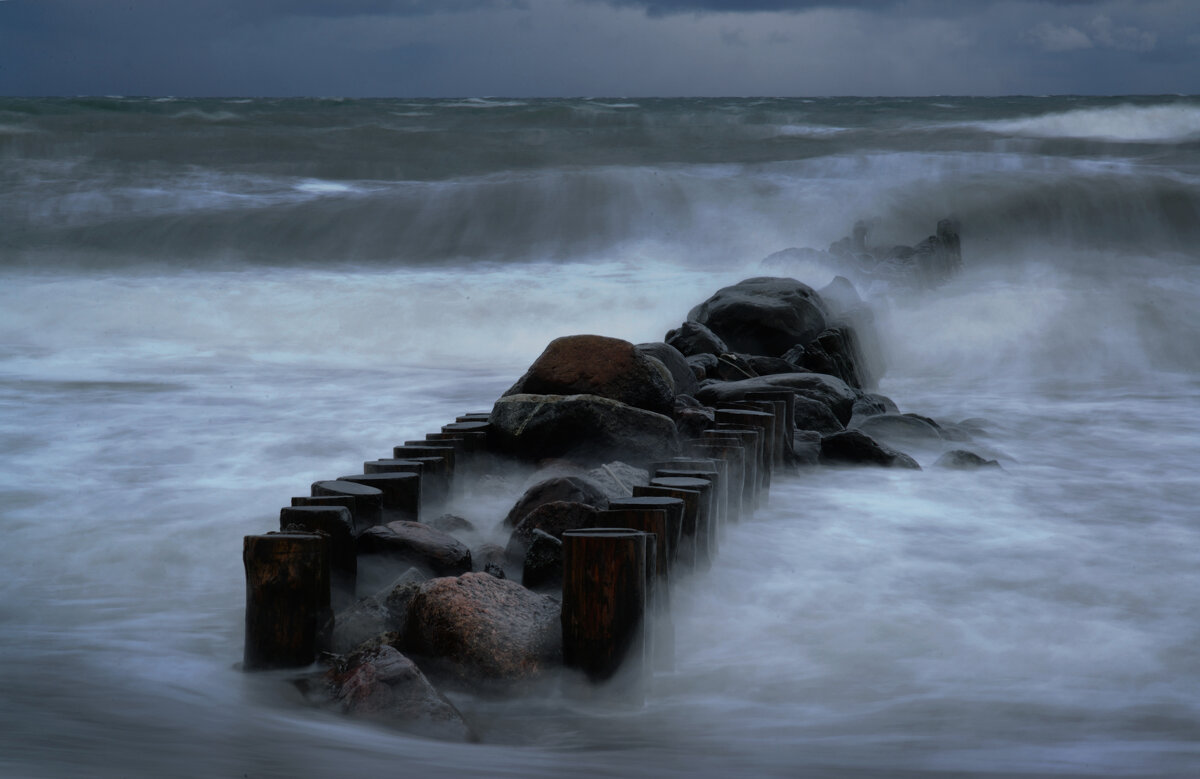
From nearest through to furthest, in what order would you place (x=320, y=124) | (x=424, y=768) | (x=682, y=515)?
(x=424, y=768) → (x=682, y=515) → (x=320, y=124)

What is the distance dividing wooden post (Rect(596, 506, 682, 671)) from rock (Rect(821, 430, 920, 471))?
3122 mm

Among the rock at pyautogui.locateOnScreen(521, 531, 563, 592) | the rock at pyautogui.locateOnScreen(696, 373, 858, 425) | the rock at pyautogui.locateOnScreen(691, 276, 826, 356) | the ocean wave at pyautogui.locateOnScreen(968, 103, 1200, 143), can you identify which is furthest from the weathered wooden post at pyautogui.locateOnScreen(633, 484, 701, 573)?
the ocean wave at pyautogui.locateOnScreen(968, 103, 1200, 143)

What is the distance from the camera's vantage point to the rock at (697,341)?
814 centimetres

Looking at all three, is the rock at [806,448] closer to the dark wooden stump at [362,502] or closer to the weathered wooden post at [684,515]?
the weathered wooden post at [684,515]

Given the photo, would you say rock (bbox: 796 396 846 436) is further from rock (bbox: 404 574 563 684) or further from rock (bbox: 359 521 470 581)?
rock (bbox: 404 574 563 684)

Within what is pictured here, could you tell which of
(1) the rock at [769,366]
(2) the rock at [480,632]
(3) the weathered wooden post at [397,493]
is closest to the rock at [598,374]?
(3) the weathered wooden post at [397,493]

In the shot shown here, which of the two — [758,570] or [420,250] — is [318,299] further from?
[758,570]

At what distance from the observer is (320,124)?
31.1 metres

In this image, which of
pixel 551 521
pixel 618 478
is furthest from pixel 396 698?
pixel 618 478

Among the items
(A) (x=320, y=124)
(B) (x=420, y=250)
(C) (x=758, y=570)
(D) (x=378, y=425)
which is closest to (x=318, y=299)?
(B) (x=420, y=250)

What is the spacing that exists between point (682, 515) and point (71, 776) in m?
2.05

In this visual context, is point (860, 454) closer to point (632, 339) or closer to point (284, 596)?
point (284, 596)

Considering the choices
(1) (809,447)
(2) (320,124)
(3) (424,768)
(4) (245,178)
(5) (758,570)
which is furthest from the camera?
(2) (320,124)

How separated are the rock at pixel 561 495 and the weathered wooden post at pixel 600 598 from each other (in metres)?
0.99
